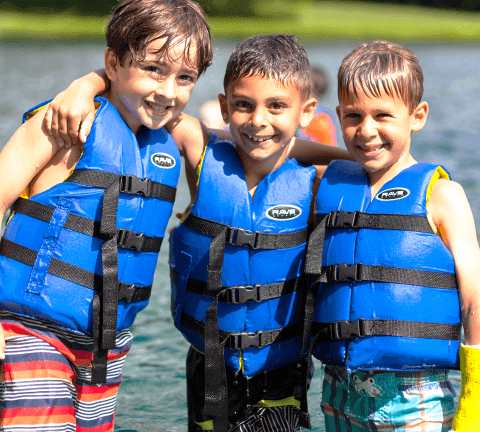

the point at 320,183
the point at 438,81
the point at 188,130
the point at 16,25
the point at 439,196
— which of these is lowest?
the point at 439,196

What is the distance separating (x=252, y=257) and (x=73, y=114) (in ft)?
3.75

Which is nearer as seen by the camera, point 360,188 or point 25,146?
point 25,146

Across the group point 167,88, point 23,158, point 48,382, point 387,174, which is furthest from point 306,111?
point 48,382

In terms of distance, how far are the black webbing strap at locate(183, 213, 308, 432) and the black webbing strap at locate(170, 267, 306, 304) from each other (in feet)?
0.13

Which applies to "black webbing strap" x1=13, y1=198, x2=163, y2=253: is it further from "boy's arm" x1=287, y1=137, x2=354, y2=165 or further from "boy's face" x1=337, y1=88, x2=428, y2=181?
"boy's face" x1=337, y1=88, x2=428, y2=181

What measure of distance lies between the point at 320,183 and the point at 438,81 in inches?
754

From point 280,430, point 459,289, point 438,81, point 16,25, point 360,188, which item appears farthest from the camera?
point 16,25

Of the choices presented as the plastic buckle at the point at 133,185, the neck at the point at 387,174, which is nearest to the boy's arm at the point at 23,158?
the plastic buckle at the point at 133,185

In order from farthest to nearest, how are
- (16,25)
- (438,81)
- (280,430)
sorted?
(16,25), (438,81), (280,430)

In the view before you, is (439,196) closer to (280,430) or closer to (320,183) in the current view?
(320,183)

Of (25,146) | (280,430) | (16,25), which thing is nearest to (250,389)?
(280,430)

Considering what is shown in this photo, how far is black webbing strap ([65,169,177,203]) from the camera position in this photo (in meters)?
3.01

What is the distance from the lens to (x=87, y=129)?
3.00 meters

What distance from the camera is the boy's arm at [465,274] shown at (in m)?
2.67
